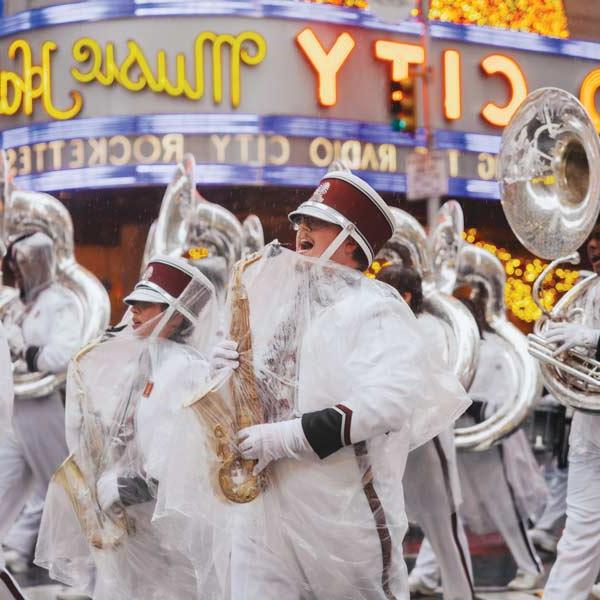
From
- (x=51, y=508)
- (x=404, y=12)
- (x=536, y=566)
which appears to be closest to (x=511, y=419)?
(x=536, y=566)

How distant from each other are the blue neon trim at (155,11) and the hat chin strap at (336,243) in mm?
13790

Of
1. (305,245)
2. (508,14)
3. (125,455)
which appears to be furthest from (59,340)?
(508,14)

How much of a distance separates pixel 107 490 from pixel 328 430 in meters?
1.63

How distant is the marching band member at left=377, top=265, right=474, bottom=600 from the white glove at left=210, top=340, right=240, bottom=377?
2785 millimetres

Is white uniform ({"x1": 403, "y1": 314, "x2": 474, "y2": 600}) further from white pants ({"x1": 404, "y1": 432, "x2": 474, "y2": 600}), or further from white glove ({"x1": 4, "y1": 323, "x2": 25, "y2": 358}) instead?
white glove ({"x1": 4, "y1": 323, "x2": 25, "y2": 358})

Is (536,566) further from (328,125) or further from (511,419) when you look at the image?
(328,125)

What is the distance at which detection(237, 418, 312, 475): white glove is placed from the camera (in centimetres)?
425

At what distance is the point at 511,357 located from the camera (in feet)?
30.1

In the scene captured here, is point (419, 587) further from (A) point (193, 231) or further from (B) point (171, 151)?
(B) point (171, 151)

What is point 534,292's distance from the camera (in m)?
6.29

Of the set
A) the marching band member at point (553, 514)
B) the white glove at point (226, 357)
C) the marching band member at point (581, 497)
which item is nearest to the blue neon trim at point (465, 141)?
the marching band member at point (553, 514)

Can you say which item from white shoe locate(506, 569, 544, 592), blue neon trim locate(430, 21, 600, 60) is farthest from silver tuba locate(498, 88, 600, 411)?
blue neon trim locate(430, 21, 600, 60)

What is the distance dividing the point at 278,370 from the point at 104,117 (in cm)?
1388

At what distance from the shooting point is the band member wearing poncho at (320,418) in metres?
4.30
